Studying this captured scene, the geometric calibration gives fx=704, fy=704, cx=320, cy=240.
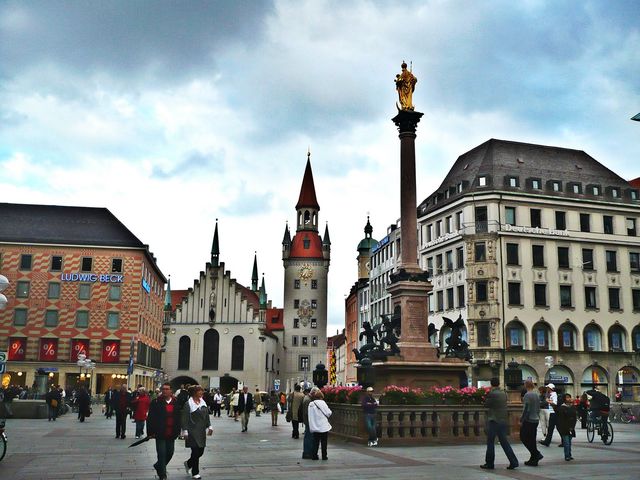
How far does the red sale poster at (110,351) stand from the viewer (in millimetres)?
64312

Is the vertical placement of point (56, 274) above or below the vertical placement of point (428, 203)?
below

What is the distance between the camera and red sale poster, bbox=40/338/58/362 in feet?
207

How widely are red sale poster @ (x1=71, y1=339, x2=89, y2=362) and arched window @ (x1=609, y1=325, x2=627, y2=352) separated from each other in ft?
148

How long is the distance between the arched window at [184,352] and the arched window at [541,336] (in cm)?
4927

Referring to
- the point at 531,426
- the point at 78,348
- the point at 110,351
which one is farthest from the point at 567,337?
the point at 531,426

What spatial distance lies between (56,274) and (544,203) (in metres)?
43.8

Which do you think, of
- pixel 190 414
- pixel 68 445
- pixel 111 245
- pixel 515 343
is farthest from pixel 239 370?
pixel 190 414

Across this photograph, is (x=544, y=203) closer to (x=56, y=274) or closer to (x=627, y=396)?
(x=627, y=396)

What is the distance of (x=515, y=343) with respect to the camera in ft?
178

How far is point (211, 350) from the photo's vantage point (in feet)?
298

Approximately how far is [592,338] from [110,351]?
41917mm

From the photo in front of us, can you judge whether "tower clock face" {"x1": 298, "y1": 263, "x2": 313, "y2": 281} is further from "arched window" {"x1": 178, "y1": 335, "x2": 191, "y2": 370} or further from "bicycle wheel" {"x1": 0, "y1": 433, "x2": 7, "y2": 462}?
"bicycle wheel" {"x1": 0, "y1": 433, "x2": 7, "y2": 462}

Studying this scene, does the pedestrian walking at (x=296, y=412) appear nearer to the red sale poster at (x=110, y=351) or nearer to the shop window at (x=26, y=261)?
the red sale poster at (x=110, y=351)

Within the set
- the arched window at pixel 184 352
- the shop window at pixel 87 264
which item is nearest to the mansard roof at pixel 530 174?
the shop window at pixel 87 264
